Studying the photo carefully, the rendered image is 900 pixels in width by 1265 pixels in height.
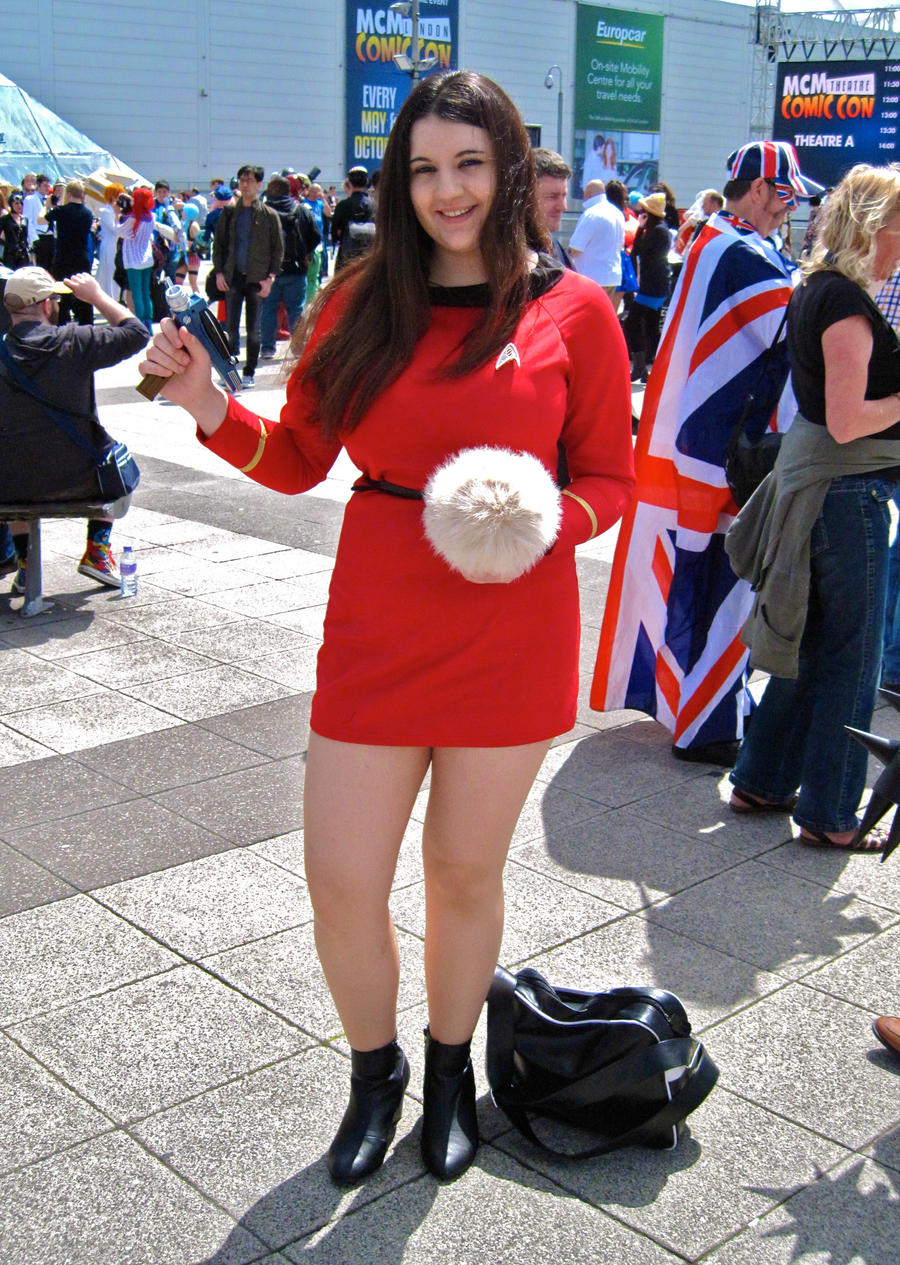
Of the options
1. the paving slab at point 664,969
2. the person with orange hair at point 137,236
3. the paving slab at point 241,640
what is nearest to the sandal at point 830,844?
the paving slab at point 664,969

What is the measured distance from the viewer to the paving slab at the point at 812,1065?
8.91 feet

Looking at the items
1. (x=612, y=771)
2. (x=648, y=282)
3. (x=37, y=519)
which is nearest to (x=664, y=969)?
(x=612, y=771)

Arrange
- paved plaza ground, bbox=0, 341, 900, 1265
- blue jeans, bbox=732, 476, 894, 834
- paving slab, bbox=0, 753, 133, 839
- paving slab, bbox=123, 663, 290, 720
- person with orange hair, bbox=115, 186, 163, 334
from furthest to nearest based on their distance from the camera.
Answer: person with orange hair, bbox=115, 186, 163, 334
paving slab, bbox=123, 663, 290, 720
paving slab, bbox=0, 753, 133, 839
blue jeans, bbox=732, 476, 894, 834
paved plaza ground, bbox=0, 341, 900, 1265

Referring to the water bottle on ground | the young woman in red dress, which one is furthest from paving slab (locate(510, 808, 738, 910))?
the water bottle on ground

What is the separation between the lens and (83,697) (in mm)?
5137

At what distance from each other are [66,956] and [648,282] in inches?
428

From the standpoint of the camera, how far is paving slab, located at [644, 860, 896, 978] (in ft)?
11.0

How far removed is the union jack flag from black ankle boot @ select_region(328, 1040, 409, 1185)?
2311 mm

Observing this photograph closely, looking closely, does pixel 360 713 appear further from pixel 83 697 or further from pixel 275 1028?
pixel 83 697

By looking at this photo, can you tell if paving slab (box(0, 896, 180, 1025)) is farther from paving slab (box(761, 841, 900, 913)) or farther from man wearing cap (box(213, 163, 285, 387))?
man wearing cap (box(213, 163, 285, 387))

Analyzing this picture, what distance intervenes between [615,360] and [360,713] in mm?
766

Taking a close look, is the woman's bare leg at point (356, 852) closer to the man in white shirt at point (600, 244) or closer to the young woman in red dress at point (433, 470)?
the young woman in red dress at point (433, 470)

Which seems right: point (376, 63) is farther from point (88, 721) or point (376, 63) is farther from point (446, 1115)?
point (446, 1115)

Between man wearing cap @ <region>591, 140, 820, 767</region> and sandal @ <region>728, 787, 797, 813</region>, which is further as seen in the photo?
man wearing cap @ <region>591, 140, 820, 767</region>
